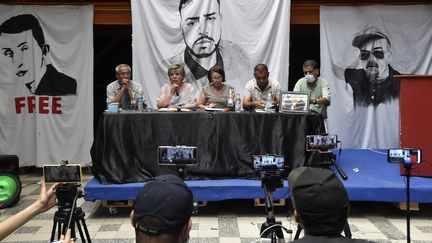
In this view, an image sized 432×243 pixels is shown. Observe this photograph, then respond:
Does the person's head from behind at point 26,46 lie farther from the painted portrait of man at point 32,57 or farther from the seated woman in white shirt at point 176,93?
the seated woman in white shirt at point 176,93

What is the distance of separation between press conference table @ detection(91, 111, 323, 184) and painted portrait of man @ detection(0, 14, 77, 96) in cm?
267

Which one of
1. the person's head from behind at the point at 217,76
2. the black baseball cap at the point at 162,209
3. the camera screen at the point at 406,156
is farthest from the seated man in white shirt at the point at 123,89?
the black baseball cap at the point at 162,209

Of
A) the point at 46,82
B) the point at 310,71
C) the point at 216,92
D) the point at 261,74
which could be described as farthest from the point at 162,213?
the point at 46,82

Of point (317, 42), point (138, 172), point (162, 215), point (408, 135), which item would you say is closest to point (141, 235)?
point (162, 215)

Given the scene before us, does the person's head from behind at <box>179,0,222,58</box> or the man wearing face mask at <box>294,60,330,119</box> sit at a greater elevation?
A: the person's head from behind at <box>179,0,222,58</box>

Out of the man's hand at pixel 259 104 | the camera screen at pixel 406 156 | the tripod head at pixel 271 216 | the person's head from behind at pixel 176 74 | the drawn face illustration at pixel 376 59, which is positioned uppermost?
the drawn face illustration at pixel 376 59

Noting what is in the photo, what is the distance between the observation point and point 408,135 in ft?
16.2

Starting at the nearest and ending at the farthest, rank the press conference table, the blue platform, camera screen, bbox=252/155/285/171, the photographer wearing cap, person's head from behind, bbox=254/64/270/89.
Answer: the photographer wearing cap, camera screen, bbox=252/155/285/171, the blue platform, the press conference table, person's head from behind, bbox=254/64/270/89

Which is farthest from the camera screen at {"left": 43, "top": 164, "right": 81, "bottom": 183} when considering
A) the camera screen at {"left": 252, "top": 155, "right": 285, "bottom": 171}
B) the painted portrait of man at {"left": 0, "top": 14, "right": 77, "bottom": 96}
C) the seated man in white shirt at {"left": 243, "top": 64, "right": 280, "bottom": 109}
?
the painted portrait of man at {"left": 0, "top": 14, "right": 77, "bottom": 96}

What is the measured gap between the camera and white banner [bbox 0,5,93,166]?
7.05 metres

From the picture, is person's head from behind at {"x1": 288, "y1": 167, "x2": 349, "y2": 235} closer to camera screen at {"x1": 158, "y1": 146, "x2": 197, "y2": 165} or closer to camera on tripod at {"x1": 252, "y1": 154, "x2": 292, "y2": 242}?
camera on tripod at {"x1": 252, "y1": 154, "x2": 292, "y2": 242}

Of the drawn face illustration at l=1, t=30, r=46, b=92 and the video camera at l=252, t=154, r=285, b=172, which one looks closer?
the video camera at l=252, t=154, r=285, b=172

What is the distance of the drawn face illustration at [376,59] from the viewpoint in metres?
7.13

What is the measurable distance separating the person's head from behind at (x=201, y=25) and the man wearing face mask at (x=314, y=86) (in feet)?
5.96
